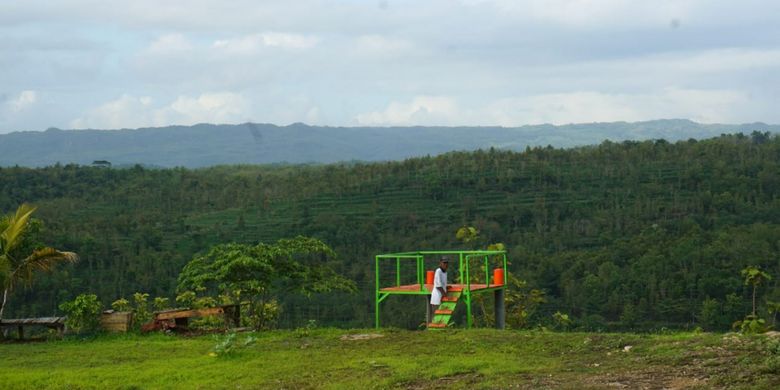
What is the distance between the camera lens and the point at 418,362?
12766mm

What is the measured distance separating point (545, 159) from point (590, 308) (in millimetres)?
44693

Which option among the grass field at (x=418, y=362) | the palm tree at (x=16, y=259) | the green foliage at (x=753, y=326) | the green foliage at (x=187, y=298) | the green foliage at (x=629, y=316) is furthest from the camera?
the green foliage at (x=629, y=316)

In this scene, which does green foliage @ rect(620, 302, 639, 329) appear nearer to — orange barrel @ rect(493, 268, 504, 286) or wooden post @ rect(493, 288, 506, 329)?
wooden post @ rect(493, 288, 506, 329)

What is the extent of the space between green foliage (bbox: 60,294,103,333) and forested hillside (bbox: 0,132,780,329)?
31.9m

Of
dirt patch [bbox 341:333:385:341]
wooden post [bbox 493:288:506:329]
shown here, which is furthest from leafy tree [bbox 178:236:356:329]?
dirt patch [bbox 341:333:385:341]

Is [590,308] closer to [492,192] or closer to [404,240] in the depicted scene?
[404,240]

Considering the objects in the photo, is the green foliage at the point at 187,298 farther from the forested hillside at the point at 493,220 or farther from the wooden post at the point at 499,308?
the forested hillside at the point at 493,220

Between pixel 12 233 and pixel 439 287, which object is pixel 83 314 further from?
pixel 439 287

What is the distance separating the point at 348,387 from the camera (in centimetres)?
1130

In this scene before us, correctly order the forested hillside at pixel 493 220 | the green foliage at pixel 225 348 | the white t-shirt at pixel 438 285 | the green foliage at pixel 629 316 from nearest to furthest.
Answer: the green foliage at pixel 225 348
the white t-shirt at pixel 438 285
the green foliage at pixel 629 316
the forested hillside at pixel 493 220

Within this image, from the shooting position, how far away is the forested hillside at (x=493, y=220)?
55594 mm

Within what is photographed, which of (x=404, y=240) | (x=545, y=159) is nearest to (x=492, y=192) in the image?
(x=545, y=159)

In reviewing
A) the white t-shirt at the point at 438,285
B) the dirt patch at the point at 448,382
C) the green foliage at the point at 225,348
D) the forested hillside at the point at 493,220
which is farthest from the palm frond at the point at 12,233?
the forested hillside at the point at 493,220

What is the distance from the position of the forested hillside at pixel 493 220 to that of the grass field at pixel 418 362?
34.3 metres
